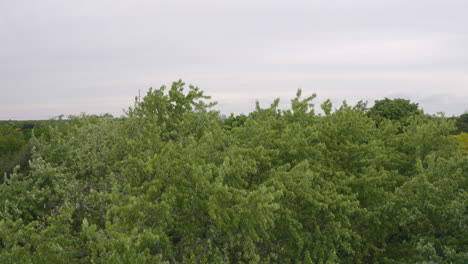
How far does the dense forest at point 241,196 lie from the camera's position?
10.0 m

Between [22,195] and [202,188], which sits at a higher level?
[202,188]

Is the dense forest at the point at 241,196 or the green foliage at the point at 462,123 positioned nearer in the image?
the dense forest at the point at 241,196

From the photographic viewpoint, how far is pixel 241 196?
1020cm

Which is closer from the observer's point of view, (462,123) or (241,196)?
(241,196)

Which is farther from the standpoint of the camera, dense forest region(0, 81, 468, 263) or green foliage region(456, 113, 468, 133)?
green foliage region(456, 113, 468, 133)

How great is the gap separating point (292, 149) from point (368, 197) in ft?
12.2

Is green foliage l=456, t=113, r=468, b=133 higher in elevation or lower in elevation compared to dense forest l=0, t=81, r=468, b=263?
higher

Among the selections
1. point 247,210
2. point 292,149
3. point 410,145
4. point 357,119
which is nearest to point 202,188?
point 247,210

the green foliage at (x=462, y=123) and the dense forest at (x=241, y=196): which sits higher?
the green foliage at (x=462, y=123)

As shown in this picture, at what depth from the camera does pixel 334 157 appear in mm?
16953

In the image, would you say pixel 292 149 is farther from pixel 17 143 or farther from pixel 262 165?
pixel 17 143

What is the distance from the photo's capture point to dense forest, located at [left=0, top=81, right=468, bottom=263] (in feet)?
32.9

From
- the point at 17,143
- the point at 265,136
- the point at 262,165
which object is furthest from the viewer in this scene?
the point at 17,143

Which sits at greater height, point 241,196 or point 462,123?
point 462,123
